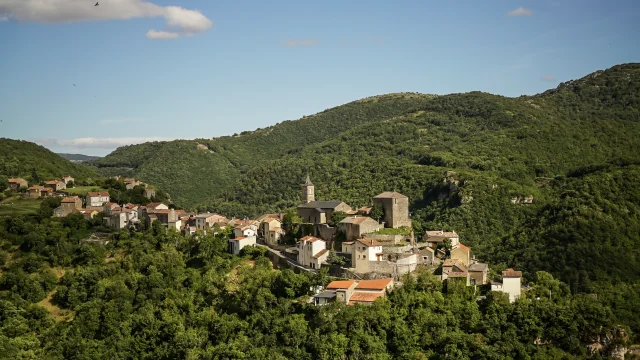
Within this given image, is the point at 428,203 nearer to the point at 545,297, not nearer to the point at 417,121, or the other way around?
the point at 545,297

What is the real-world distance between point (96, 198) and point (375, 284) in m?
→ 35.2

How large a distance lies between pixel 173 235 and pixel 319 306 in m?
20.6

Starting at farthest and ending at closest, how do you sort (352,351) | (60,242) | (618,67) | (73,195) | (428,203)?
(618,67), (428,203), (73,195), (60,242), (352,351)

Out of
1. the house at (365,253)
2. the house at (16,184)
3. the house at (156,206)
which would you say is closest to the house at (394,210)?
the house at (365,253)

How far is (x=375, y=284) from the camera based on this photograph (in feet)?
145

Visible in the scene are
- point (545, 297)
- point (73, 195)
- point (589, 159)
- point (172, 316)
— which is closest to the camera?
point (545, 297)

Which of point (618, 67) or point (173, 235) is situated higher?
point (618, 67)

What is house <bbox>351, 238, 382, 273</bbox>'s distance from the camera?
1807 inches

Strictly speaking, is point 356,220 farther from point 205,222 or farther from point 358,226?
point 205,222

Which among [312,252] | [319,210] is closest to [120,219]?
[319,210]

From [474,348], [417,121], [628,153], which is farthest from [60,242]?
[417,121]

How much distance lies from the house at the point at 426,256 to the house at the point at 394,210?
421 centimetres

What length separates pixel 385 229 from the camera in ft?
164

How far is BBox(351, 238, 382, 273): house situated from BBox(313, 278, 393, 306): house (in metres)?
1.54
